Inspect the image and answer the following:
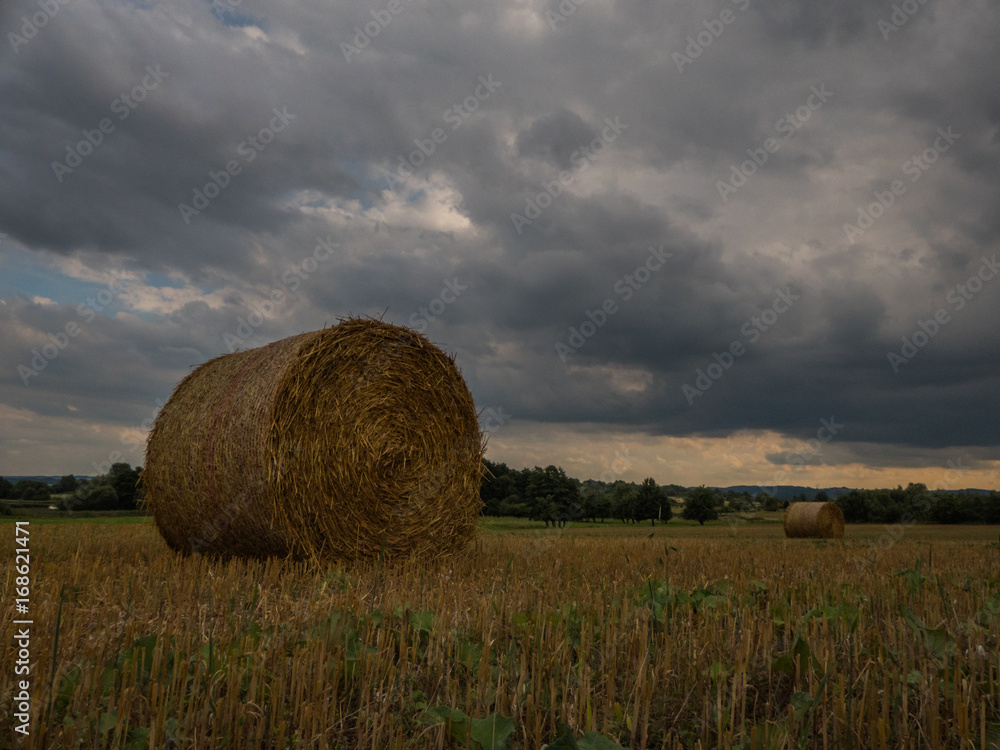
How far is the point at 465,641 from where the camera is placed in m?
3.73

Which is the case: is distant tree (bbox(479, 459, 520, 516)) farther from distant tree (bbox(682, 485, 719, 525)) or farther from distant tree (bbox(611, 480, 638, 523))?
distant tree (bbox(682, 485, 719, 525))

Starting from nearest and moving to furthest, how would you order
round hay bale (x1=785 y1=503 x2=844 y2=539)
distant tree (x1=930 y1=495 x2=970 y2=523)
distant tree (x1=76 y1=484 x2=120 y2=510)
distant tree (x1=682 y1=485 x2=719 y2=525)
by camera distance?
round hay bale (x1=785 y1=503 x2=844 y2=539), distant tree (x1=76 y1=484 x2=120 y2=510), distant tree (x1=930 y1=495 x2=970 y2=523), distant tree (x1=682 y1=485 x2=719 y2=525)

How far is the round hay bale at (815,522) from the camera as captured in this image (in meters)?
25.3

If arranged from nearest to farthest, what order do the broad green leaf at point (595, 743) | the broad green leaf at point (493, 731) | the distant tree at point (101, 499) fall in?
the broad green leaf at point (595, 743)
the broad green leaf at point (493, 731)
the distant tree at point (101, 499)

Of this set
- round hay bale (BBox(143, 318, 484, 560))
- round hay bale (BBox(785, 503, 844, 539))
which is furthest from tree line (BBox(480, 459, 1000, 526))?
round hay bale (BBox(143, 318, 484, 560))

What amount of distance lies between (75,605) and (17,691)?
2441 mm

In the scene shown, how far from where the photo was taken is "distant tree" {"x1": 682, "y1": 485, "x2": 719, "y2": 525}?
57.6 m

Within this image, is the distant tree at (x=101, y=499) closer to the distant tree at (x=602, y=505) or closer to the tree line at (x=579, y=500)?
the tree line at (x=579, y=500)

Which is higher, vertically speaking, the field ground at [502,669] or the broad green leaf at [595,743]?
the broad green leaf at [595,743]

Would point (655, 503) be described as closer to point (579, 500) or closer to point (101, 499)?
point (579, 500)

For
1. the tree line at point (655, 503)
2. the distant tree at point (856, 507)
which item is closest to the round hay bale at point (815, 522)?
the tree line at point (655, 503)

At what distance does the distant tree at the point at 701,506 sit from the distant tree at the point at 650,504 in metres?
2.17

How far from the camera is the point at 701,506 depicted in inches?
2287

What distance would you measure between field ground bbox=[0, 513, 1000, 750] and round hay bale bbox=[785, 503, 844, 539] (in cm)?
2136
